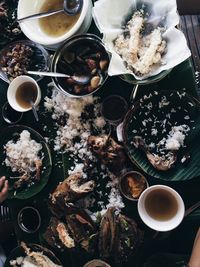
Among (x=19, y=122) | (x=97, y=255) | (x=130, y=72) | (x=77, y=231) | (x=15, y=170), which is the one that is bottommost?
(x=97, y=255)

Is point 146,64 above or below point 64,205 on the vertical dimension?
above

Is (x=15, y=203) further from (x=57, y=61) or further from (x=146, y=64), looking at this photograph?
(x=146, y=64)

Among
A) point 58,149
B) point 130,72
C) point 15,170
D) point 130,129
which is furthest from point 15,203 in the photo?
point 130,72

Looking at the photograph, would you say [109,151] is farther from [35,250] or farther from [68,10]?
[68,10]

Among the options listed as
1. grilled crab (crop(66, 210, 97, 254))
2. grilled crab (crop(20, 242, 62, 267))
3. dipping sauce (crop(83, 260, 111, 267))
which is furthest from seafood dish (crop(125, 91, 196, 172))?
grilled crab (crop(20, 242, 62, 267))

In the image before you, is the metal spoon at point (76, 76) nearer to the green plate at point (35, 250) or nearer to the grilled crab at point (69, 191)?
the grilled crab at point (69, 191)

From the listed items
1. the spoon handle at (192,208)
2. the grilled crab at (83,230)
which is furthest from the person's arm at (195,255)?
the grilled crab at (83,230)
